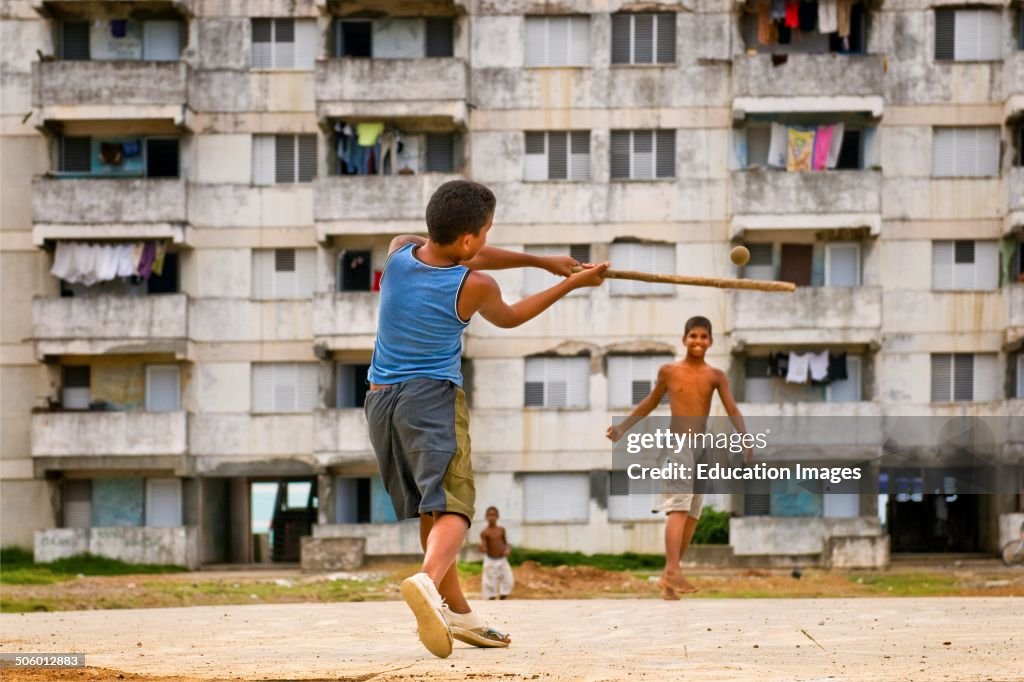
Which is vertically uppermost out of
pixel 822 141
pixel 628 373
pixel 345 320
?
pixel 822 141

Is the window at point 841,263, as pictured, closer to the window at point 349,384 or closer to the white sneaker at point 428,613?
the window at point 349,384

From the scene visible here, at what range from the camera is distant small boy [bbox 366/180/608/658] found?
9.59m

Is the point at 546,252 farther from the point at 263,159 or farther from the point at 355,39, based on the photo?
the point at 263,159

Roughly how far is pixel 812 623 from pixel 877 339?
100 feet

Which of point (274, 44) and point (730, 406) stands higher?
point (274, 44)

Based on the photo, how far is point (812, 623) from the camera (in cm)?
1234

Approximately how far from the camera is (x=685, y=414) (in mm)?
16922

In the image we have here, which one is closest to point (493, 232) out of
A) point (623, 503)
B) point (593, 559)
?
point (623, 503)

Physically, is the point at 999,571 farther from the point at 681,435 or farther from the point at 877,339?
the point at 681,435

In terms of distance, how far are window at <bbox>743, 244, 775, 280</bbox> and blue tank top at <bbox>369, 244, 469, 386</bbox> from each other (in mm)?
34056

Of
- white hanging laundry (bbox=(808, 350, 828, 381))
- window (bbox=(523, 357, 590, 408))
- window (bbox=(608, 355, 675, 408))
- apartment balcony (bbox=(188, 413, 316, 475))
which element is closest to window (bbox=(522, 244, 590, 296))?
window (bbox=(523, 357, 590, 408))

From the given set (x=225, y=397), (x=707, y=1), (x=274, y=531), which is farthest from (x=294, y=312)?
(x=707, y=1)

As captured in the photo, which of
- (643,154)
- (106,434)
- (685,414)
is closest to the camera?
(685,414)

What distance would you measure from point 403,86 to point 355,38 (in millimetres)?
2602
